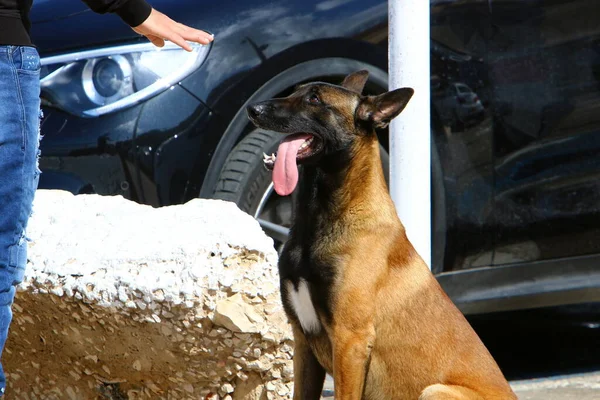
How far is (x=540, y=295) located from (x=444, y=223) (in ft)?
2.04

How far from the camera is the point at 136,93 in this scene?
4.37m

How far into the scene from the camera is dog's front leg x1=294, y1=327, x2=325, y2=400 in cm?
375

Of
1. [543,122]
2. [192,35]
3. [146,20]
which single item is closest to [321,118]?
[192,35]

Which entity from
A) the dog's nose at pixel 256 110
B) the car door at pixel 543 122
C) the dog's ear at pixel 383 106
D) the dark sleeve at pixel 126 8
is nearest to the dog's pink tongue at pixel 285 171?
the dog's nose at pixel 256 110

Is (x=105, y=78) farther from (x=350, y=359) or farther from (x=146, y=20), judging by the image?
(x=350, y=359)

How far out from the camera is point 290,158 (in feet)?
11.7

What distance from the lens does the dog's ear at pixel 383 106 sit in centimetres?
360

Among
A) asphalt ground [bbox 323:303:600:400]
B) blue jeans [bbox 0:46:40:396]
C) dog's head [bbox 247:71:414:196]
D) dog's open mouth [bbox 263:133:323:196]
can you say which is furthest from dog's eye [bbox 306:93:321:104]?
asphalt ground [bbox 323:303:600:400]

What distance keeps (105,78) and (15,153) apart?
59.8 inches

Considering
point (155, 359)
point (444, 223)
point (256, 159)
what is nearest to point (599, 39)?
point (444, 223)

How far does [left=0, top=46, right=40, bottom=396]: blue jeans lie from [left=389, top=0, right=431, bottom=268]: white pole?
5.48 feet

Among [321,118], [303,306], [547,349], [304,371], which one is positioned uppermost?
[321,118]

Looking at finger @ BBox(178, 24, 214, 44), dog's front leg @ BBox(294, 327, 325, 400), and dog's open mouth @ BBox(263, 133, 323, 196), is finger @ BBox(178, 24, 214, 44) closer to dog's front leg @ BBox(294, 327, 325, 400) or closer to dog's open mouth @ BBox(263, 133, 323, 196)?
dog's open mouth @ BBox(263, 133, 323, 196)

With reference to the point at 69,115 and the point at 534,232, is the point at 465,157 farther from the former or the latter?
the point at 69,115
